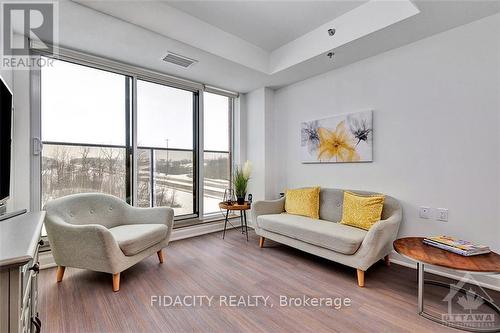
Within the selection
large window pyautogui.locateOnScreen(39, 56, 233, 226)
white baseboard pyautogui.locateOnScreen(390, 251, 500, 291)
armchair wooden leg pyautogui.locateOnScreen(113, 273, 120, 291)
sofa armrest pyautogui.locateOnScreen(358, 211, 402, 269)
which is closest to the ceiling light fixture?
large window pyautogui.locateOnScreen(39, 56, 233, 226)

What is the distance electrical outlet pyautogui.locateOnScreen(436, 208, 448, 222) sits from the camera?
239 centimetres

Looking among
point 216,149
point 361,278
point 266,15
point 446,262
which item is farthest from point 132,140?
point 446,262

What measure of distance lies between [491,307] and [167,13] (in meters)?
3.92

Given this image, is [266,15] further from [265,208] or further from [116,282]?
[116,282]

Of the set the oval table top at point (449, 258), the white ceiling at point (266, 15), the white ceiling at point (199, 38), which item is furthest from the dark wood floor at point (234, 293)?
the white ceiling at point (266, 15)

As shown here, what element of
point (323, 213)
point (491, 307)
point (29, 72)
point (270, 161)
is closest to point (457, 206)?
point (491, 307)

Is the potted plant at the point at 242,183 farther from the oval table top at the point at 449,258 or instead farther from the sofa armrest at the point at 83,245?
the oval table top at the point at 449,258

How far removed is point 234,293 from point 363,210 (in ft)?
5.31

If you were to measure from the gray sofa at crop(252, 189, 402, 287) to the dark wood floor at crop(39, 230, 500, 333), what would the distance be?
218 mm

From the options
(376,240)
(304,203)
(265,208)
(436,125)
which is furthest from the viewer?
(265,208)

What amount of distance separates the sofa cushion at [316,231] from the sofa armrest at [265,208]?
0.11 metres

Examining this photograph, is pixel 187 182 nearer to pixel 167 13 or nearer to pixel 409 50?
pixel 167 13

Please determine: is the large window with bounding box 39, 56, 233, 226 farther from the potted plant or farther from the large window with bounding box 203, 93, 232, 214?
the potted plant

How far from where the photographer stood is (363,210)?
2613 millimetres
